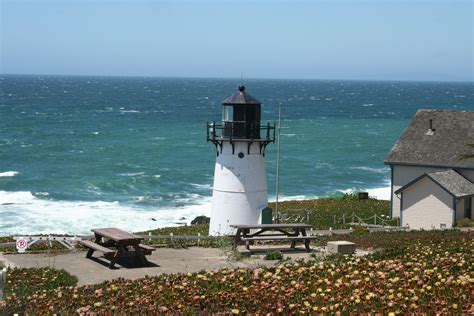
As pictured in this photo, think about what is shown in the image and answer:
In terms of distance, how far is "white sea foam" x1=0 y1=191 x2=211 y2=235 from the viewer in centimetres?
4697

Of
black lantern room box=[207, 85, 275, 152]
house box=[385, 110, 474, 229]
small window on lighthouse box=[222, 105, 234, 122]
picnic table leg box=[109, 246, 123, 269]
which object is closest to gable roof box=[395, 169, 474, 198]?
house box=[385, 110, 474, 229]

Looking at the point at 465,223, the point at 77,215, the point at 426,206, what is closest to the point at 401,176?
the point at 426,206

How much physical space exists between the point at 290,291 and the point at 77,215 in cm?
3787

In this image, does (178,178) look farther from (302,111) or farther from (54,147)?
(302,111)

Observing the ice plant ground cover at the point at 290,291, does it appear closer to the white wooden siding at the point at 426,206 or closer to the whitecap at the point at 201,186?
the white wooden siding at the point at 426,206

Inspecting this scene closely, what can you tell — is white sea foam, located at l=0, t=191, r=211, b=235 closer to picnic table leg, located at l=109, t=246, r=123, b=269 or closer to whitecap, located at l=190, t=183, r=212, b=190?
whitecap, located at l=190, t=183, r=212, b=190

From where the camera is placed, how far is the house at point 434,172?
37.8 m

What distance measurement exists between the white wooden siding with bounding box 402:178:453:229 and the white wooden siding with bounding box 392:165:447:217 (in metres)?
2.69

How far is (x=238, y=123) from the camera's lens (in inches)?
1277

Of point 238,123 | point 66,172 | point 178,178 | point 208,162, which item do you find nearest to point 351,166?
point 208,162

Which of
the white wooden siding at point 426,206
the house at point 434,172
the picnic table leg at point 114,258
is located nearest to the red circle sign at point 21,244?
the picnic table leg at point 114,258

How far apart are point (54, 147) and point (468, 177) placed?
204 ft

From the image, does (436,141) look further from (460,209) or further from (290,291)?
(290,291)

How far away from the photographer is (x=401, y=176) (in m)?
42.3
